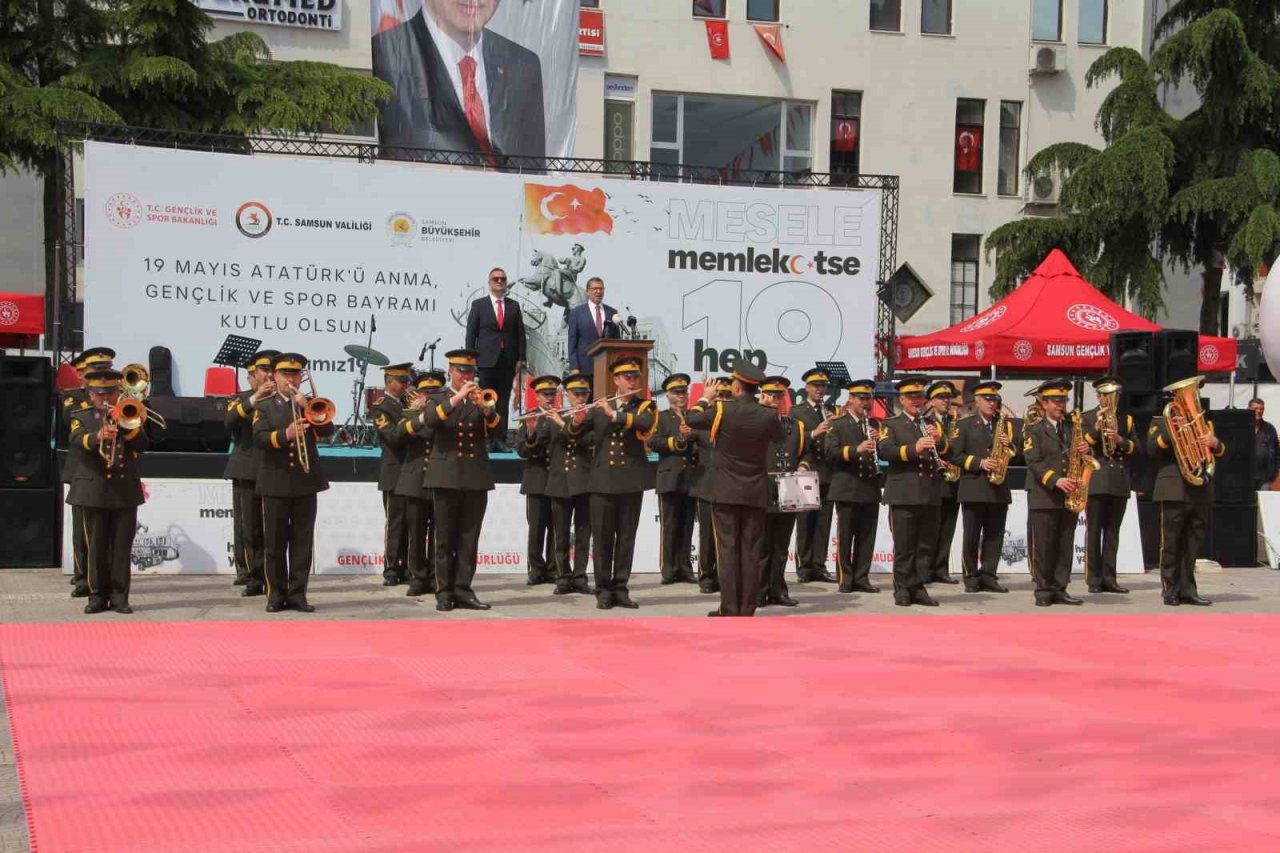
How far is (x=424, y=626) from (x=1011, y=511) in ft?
25.8

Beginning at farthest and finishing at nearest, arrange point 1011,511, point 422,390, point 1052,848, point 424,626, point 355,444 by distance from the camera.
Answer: point 355,444 → point 1011,511 → point 422,390 → point 424,626 → point 1052,848

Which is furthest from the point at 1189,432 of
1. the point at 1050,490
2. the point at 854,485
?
the point at 854,485

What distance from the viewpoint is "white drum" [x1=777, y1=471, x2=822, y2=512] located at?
534 inches

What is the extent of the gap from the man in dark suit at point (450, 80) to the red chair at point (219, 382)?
36.8ft

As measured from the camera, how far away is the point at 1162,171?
27.7m

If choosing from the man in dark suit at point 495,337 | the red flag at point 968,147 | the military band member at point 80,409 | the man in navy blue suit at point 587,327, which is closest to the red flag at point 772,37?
the red flag at point 968,147

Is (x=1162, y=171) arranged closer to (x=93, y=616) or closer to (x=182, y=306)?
(x=182, y=306)

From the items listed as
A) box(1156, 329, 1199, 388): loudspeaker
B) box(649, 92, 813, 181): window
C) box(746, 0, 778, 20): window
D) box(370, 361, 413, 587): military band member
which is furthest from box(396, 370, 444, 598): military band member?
box(746, 0, 778, 20): window

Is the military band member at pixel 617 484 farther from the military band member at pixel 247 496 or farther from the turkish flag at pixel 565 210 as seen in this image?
the turkish flag at pixel 565 210

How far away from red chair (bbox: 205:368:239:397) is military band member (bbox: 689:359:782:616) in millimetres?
7971

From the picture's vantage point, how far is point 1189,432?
49.3 feet

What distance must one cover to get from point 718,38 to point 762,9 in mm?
1179

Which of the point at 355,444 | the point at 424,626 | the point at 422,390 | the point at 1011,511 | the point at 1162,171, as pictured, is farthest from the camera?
the point at 1162,171

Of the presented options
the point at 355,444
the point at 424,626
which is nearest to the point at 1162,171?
the point at 355,444
